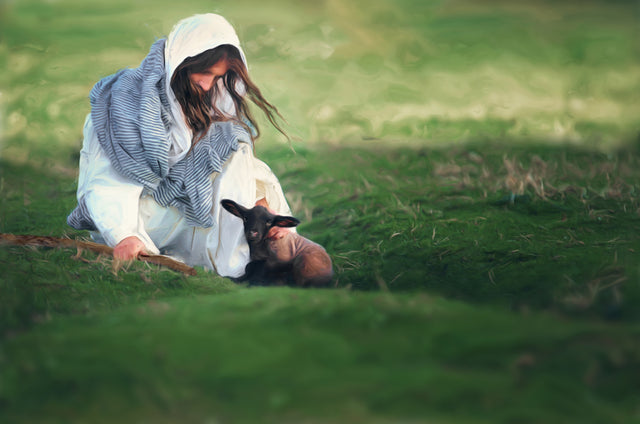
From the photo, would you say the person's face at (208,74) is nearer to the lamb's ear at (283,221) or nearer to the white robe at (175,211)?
the white robe at (175,211)

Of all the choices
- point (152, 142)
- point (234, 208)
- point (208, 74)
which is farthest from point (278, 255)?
point (208, 74)

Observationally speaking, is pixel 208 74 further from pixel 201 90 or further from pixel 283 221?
pixel 283 221

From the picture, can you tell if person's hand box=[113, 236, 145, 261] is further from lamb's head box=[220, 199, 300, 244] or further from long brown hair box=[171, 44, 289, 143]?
long brown hair box=[171, 44, 289, 143]

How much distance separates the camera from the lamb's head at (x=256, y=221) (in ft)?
14.3

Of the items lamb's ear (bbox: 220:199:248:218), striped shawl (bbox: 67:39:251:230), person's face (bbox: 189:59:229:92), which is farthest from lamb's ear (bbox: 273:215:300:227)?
person's face (bbox: 189:59:229:92)

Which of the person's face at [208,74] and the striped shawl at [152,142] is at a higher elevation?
the person's face at [208,74]

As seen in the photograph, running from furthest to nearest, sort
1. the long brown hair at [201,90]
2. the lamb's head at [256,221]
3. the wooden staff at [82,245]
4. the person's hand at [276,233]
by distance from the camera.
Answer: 1. the long brown hair at [201,90]
2. the person's hand at [276,233]
3. the lamb's head at [256,221]
4. the wooden staff at [82,245]

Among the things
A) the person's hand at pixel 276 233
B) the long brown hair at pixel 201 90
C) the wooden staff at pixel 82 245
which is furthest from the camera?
the long brown hair at pixel 201 90

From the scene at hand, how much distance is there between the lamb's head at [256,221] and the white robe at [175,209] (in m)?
0.21

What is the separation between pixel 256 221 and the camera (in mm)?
4363

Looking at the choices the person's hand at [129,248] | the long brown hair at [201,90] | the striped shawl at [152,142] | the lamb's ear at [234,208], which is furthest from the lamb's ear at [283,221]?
the person's hand at [129,248]

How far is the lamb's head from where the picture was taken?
14.3ft

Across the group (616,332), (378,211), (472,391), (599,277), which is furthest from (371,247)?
(472,391)

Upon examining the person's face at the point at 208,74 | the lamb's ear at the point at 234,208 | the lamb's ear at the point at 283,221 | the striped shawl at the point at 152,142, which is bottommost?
the lamb's ear at the point at 283,221
